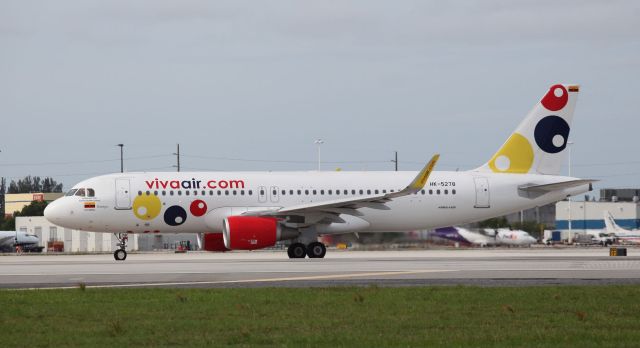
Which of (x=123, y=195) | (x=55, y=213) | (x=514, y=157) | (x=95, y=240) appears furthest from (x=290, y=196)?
(x=95, y=240)

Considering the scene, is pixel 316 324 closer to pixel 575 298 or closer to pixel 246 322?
pixel 246 322

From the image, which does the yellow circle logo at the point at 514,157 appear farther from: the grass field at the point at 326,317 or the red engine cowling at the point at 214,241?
the grass field at the point at 326,317

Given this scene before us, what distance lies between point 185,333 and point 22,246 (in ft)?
220

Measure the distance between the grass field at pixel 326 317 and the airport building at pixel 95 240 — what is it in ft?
157

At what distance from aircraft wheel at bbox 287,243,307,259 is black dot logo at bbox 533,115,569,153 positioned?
1077 cm

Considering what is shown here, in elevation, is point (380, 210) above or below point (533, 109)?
below

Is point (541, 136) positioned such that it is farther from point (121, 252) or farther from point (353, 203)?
point (121, 252)

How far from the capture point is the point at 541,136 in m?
42.9

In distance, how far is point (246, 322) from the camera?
15578 mm

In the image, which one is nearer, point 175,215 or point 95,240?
point 175,215

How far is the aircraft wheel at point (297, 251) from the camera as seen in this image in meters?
40.1

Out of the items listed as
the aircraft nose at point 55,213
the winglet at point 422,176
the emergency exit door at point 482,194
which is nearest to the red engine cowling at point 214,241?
the aircraft nose at point 55,213

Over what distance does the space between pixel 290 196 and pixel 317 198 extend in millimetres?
1068

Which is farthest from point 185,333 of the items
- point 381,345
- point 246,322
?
point 381,345
